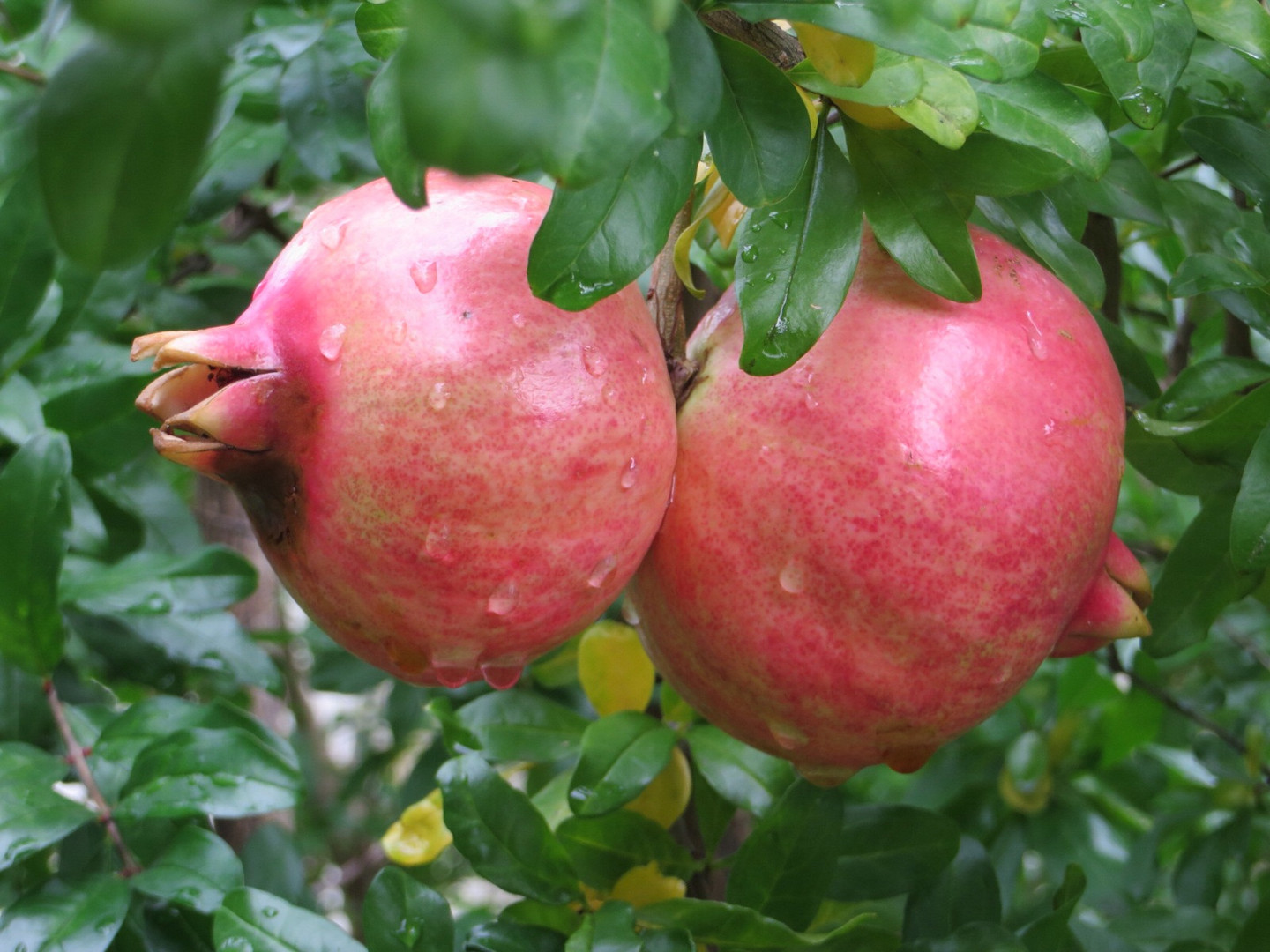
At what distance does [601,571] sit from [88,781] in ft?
1.54

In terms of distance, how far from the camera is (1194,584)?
31.0 inches

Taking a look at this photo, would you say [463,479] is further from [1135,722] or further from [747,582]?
[1135,722]

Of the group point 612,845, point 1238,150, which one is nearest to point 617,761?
point 612,845

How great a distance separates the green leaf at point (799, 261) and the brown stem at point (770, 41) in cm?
4

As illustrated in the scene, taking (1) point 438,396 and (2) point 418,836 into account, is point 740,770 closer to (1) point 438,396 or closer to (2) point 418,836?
(2) point 418,836

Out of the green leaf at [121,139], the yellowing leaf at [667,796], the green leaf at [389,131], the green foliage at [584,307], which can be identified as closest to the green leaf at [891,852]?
the green foliage at [584,307]

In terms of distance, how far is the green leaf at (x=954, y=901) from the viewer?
833mm

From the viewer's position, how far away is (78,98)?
0.26m

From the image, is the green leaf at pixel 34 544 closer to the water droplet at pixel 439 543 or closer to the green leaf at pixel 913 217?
the water droplet at pixel 439 543

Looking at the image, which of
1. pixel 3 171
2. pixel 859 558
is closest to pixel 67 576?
pixel 3 171

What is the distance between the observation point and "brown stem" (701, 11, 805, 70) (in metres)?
0.56

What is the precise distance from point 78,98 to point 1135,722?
4.05 feet

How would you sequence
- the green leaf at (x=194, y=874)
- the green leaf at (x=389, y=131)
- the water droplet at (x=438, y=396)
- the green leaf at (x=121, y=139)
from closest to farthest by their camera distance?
the green leaf at (x=121, y=139), the green leaf at (x=389, y=131), the water droplet at (x=438, y=396), the green leaf at (x=194, y=874)

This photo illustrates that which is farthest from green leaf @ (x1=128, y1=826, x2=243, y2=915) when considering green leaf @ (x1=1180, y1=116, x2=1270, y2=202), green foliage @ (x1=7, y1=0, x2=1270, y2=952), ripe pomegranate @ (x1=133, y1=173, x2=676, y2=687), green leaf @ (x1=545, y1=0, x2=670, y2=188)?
green leaf @ (x1=1180, y1=116, x2=1270, y2=202)
